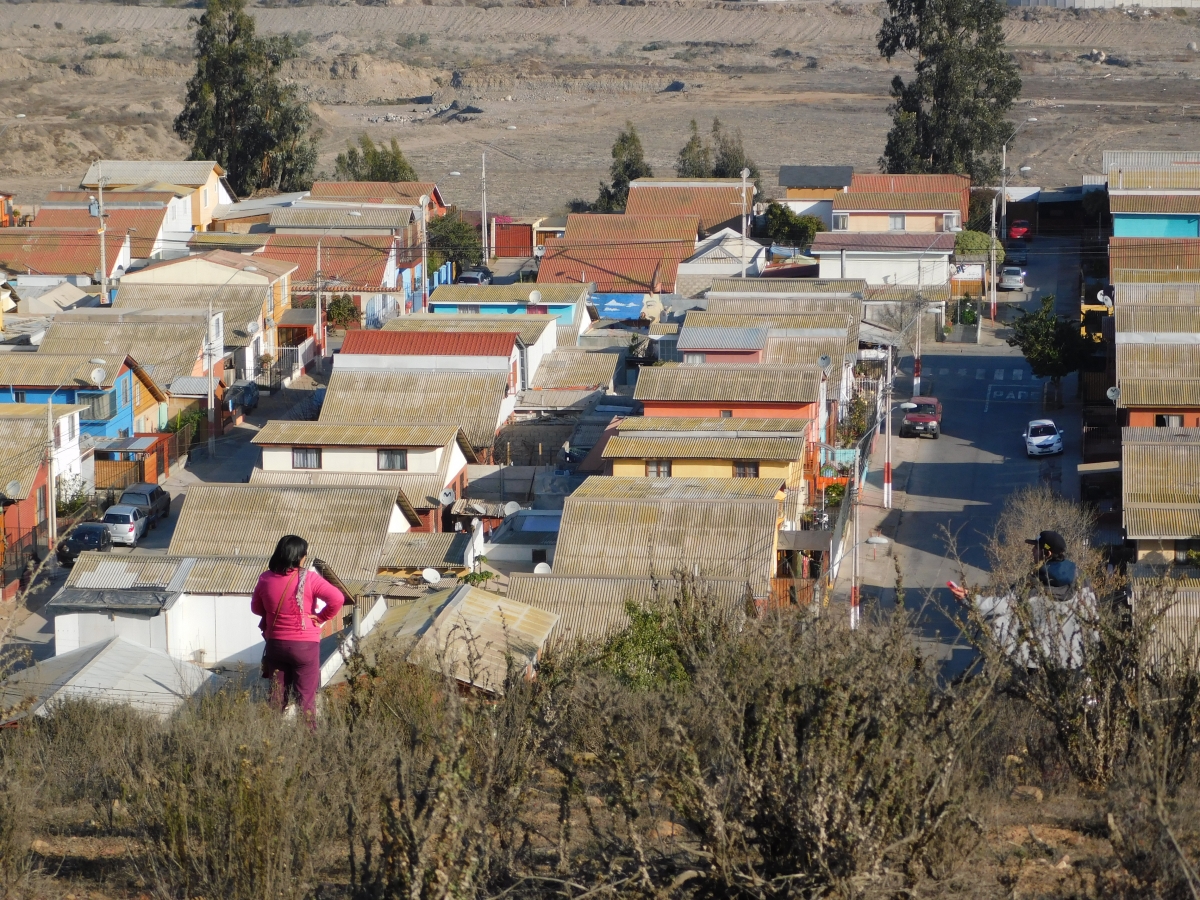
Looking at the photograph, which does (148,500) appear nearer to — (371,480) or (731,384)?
(371,480)

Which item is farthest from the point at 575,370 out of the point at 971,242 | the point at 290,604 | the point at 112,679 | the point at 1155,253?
the point at 290,604

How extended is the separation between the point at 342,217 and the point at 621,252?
7.02 meters

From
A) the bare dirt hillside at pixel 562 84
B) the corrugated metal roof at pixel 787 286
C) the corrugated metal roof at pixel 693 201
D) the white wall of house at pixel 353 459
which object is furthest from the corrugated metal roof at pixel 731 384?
the bare dirt hillside at pixel 562 84

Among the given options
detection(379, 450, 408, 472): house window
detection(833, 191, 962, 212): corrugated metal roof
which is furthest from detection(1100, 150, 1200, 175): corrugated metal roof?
detection(379, 450, 408, 472): house window

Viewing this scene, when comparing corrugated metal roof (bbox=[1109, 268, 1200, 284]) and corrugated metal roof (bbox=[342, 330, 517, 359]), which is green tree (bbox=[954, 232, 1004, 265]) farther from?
corrugated metal roof (bbox=[342, 330, 517, 359])

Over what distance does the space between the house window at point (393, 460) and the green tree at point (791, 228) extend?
22.5 meters

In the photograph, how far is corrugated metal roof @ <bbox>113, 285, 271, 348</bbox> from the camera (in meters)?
33.2

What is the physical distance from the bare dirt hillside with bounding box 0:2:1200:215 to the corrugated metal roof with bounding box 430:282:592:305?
1926 centimetres

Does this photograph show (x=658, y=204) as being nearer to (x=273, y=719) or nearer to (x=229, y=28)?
(x=229, y=28)

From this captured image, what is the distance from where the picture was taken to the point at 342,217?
1597 inches

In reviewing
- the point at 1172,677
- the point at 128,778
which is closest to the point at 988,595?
the point at 1172,677

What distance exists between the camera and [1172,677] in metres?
7.70

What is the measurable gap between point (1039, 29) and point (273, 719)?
108 meters

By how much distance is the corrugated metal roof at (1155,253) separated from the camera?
36531mm
